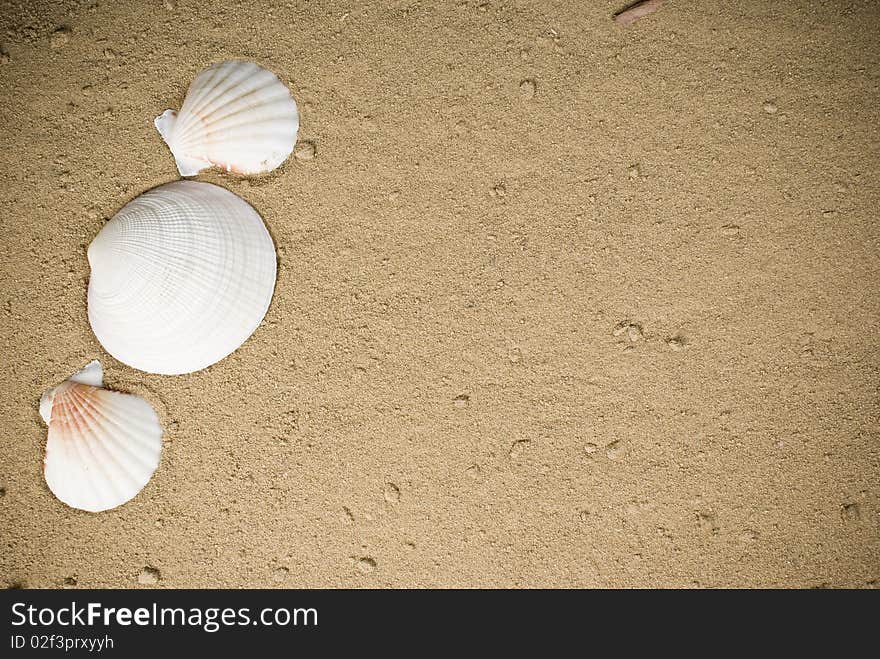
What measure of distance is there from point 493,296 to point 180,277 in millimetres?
697

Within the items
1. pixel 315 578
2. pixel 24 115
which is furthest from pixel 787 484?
pixel 24 115

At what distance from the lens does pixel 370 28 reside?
1.54 m

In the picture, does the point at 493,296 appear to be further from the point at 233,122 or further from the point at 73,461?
the point at 73,461

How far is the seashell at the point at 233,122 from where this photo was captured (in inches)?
57.2

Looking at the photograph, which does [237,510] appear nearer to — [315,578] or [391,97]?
[315,578]

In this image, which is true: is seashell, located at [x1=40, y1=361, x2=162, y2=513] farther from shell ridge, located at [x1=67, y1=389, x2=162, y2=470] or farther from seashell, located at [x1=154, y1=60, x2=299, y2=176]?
seashell, located at [x1=154, y1=60, x2=299, y2=176]

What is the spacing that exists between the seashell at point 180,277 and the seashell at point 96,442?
0.10 metres

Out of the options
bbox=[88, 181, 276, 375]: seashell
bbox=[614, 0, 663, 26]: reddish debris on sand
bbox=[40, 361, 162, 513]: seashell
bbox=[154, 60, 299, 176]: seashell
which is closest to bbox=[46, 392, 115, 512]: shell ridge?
bbox=[40, 361, 162, 513]: seashell

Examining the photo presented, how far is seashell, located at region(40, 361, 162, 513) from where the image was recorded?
4.66 ft

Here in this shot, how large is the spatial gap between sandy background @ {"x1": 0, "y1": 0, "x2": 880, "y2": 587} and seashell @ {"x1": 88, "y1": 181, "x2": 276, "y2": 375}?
0.06m

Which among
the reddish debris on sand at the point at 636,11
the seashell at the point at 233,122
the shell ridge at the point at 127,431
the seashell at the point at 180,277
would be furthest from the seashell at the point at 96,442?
the reddish debris on sand at the point at 636,11

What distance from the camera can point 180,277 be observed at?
4.50ft

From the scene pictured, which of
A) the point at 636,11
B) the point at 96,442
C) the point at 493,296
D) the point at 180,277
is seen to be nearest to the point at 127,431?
the point at 96,442

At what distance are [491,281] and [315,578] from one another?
31.8 inches
